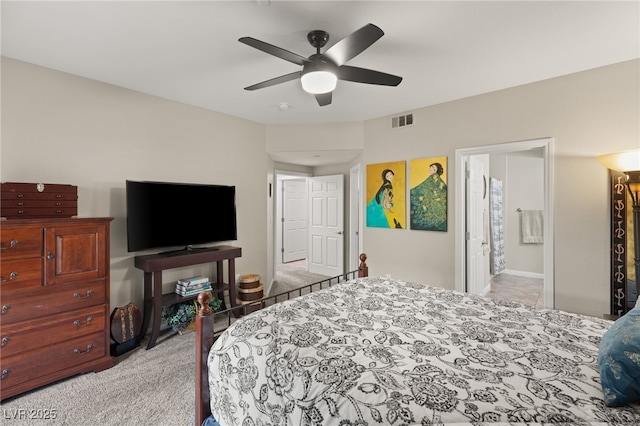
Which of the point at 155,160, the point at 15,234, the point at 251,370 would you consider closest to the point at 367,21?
the point at 251,370

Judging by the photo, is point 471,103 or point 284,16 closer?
point 284,16

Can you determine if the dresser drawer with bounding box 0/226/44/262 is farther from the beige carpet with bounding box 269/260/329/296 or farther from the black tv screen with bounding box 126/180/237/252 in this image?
the beige carpet with bounding box 269/260/329/296

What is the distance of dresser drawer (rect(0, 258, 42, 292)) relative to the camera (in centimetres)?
206

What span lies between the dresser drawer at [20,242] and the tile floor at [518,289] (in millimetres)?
5442

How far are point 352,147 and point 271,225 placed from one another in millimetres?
1844

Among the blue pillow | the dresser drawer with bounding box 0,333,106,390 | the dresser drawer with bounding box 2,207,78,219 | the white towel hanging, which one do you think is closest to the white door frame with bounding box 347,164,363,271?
the white towel hanging

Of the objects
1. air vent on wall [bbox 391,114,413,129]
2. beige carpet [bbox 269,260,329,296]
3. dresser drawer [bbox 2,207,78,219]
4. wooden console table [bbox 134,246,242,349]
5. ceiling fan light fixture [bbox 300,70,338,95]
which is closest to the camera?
ceiling fan light fixture [bbox 300,70,338,95]

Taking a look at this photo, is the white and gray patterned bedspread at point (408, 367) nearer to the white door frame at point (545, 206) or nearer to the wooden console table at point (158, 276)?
the white door frame at point (545, 206)

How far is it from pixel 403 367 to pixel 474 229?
3092 millimetres

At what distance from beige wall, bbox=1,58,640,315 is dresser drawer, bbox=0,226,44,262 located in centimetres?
67

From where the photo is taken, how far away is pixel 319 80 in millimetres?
1995

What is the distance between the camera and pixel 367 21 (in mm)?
1966

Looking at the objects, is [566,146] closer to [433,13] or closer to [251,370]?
[433,13]

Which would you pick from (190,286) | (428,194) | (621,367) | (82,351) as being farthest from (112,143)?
(621,367)
